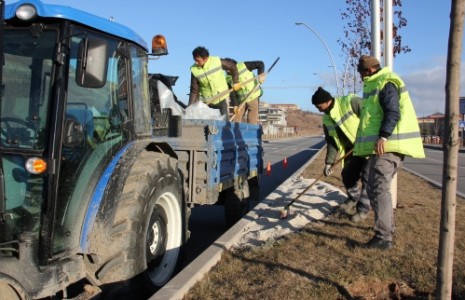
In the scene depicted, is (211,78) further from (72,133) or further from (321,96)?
(72,133)

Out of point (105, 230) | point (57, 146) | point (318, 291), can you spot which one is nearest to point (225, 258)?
point (318, 291)

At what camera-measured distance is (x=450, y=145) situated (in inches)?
115

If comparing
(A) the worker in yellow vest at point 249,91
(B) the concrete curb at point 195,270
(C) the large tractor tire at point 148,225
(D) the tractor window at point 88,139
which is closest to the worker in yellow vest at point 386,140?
(B) the concrete curb at point 195,270

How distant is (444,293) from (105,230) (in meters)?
2.27

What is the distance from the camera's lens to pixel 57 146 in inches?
130

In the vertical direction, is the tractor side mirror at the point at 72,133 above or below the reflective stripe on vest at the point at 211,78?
below

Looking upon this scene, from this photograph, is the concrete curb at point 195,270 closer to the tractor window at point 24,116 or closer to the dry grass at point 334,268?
the dry grass at point 334,268

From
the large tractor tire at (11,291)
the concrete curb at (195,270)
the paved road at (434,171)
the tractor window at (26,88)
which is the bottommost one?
the paved road at (434,171)

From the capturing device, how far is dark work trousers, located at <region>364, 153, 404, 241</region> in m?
5.10

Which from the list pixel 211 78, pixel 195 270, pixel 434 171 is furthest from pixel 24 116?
pixel 434 171

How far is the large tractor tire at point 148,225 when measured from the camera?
12.1ft

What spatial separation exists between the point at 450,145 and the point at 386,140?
86.1 inches

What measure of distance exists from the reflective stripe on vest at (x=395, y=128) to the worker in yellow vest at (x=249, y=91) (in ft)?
13.1

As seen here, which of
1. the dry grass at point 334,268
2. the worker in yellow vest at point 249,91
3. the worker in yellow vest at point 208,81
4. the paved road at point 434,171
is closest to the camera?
the dry grass at point 334,268
